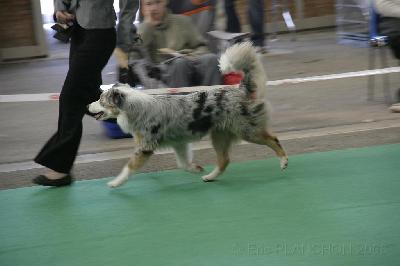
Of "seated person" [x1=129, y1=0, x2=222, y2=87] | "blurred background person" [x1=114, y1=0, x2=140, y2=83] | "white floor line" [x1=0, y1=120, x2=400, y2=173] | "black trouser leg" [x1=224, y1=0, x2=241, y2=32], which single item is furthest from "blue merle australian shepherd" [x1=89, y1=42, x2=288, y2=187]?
"black trouser leg" [x1=224, y1=0, x2=241, y2=32]

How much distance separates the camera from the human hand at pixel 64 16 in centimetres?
493

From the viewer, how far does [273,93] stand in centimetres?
838

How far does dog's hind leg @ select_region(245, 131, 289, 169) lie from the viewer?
5.11 meters

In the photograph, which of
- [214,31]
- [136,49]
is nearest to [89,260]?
[136,49]

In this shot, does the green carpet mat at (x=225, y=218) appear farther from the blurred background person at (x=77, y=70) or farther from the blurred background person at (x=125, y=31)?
the blurred background person at (x=125, y=31)

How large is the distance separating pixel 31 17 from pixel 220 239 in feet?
30.0

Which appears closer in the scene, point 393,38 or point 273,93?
point 393,38

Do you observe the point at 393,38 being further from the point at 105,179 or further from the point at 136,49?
the point at 105,179

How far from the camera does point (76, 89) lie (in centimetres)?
501

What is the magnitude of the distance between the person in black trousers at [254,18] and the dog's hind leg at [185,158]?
18.1 ft

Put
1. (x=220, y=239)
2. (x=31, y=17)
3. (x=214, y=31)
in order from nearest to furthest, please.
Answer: (x=220, y=239) → (x=214, y=31) → (x=31, y=17)

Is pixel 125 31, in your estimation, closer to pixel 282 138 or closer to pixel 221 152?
pixel 221 152

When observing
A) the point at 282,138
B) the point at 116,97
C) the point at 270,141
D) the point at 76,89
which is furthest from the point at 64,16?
the point at 282,138

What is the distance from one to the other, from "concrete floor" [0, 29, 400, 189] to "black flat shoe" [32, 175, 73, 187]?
0.26 m
